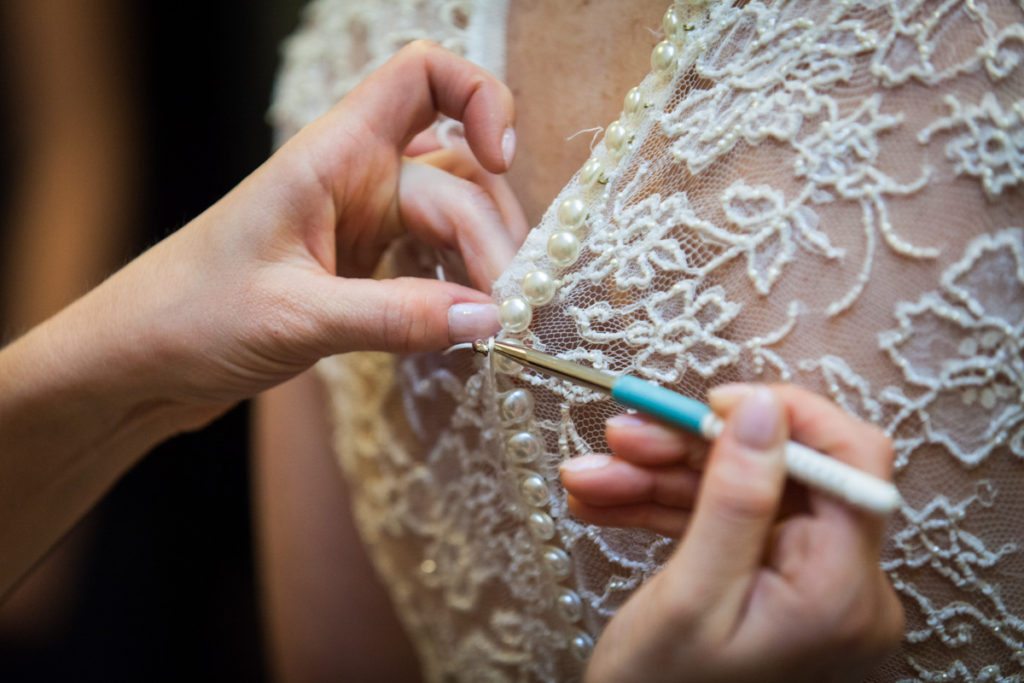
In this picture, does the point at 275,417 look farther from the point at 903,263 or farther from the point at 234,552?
the point at 903,263

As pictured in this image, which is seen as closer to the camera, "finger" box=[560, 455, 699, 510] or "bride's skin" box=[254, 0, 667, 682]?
"finger" box=[560, 455, 699, 510]

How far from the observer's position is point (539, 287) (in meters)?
0.63

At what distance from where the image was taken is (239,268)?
2.26ft

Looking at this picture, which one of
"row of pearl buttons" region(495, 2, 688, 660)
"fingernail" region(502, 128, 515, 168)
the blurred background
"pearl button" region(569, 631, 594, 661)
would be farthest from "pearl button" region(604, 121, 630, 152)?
the blurred background

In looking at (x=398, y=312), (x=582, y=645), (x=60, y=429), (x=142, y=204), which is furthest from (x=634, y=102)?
(x=142, y=204)

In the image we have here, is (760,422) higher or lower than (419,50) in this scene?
lower

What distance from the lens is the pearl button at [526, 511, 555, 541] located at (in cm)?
68

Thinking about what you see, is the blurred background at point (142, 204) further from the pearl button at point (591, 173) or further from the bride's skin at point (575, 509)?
the pearl button at point (591, 173)

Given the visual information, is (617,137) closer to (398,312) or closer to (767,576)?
(398,312)

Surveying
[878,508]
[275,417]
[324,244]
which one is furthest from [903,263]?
[275,417]

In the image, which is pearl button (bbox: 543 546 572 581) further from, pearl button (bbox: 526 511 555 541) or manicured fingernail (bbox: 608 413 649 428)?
manicured fingernail (bbox: 608 413 649 428)

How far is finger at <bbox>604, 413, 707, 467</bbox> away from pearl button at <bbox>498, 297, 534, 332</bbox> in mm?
133

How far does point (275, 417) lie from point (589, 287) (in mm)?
631

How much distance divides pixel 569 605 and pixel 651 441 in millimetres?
249
